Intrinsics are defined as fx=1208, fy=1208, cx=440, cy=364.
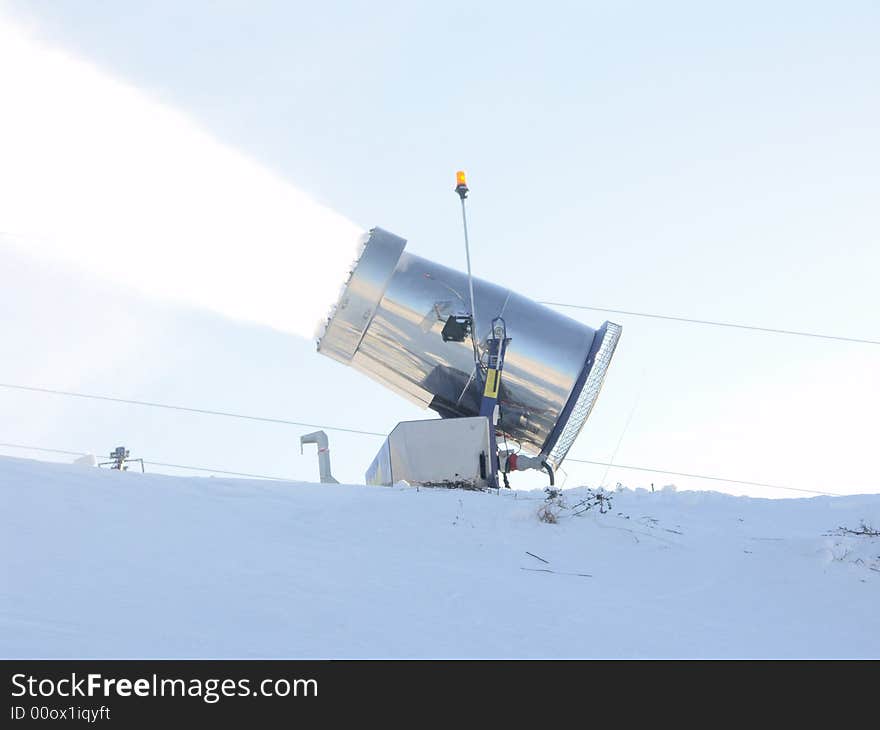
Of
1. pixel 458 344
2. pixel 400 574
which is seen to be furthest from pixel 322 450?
pixel 400 574

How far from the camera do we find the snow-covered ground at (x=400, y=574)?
5727mm

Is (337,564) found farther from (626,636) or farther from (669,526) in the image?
(669,526)

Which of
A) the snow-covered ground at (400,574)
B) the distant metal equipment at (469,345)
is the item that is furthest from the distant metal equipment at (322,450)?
the snow-covered ground at (400,574)

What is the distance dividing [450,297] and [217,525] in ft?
18.9

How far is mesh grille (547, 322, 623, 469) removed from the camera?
13.5 meters

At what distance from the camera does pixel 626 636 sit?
20.8ft

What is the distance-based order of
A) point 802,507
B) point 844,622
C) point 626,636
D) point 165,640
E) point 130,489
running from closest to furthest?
point 165,640 < point 626,636 < point 844,622 < point 130,489 < point 802,507

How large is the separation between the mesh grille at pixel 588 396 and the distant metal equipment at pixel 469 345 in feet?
0.05

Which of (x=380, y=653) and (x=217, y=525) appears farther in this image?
(x=217, y=525)

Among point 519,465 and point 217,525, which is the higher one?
point 519,465

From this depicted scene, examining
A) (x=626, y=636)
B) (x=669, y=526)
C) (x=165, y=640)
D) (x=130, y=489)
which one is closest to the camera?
(x=165, y=640)

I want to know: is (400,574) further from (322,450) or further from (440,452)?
(322,450)

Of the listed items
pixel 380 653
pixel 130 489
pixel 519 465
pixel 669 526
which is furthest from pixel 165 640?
pixel 519 465

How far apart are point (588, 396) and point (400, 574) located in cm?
676
